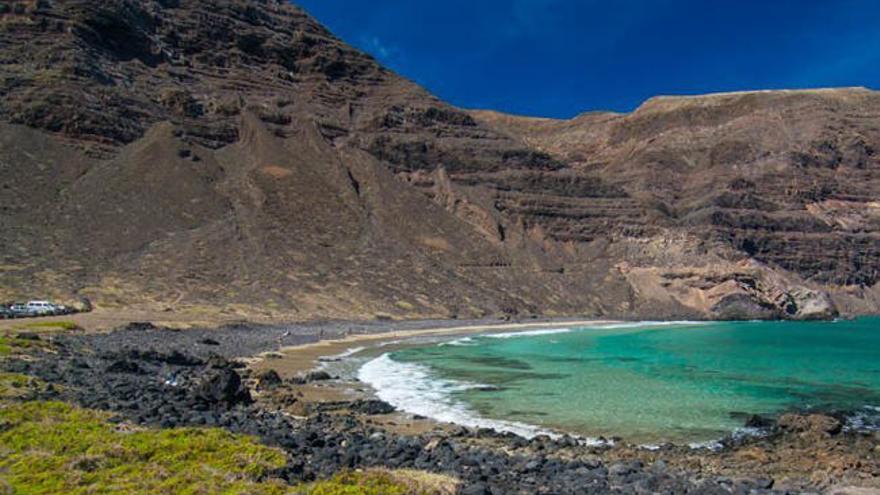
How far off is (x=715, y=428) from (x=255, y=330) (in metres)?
35.9

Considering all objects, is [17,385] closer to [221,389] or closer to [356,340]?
[221,389]

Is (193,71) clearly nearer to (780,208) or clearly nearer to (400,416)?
(400,416)

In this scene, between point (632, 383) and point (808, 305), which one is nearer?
point (632, 383)

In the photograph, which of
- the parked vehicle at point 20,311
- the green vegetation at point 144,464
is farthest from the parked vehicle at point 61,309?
the green vegetation at point 144,464

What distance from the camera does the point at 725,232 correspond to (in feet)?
388

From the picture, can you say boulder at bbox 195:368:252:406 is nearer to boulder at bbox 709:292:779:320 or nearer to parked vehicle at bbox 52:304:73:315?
parked vehicle at bbox 52:304:73:315

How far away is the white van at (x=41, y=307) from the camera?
42281mm

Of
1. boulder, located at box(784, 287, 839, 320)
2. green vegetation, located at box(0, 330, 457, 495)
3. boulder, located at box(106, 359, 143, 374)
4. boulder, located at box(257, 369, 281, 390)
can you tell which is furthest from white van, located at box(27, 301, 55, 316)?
boulder, located at box(784, 287, 839, 320)

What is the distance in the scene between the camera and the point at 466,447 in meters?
14.8

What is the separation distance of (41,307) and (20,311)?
1974mm

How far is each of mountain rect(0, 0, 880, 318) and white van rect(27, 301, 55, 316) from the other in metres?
4.47

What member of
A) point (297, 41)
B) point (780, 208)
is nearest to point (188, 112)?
point (297, 41)

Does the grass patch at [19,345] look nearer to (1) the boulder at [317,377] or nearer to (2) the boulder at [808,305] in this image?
(1) the boulder at [317,377]

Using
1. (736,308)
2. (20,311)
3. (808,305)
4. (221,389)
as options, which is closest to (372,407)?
(221,389)
